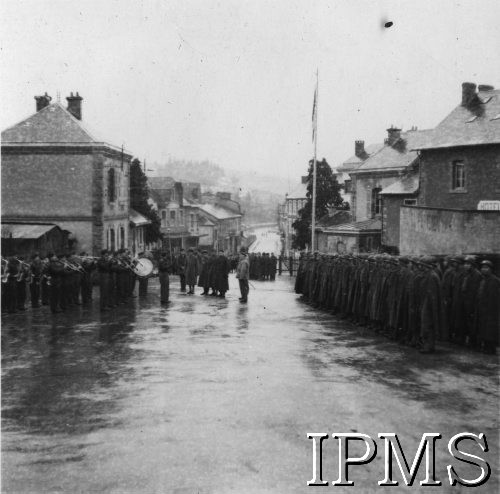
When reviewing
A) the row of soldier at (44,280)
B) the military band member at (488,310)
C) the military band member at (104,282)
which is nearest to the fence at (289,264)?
the row of soldier at (44,280)

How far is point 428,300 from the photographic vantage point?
1129 cm

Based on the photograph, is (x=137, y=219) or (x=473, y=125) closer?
(x=473, y=125)

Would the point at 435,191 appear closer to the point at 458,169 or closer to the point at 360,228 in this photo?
the point at 458,169

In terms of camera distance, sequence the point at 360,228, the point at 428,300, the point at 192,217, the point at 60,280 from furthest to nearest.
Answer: the point at 192,217, the point at 360,228, the point at 60,280, the point at 428,300

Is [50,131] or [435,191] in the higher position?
[50,131]

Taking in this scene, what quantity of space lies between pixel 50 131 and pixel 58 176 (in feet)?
8.59

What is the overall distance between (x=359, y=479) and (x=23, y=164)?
1238 inches

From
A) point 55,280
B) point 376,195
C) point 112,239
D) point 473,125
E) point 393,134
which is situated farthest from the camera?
point 393,134

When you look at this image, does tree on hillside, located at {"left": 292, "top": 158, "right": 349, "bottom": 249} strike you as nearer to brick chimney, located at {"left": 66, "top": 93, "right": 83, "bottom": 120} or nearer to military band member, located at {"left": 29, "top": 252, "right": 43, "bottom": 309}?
brick chimney, located at {"left": 66, "top": 93, "right": 83, "bottom": 120}

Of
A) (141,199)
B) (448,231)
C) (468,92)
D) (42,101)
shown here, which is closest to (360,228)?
(468,92)

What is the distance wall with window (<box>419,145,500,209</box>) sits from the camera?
29219 mm

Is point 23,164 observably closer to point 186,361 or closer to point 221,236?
point 186,361

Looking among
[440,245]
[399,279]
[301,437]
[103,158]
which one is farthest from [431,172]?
[301,437]

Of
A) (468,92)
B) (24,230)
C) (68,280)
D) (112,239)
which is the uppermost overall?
(468,92)
